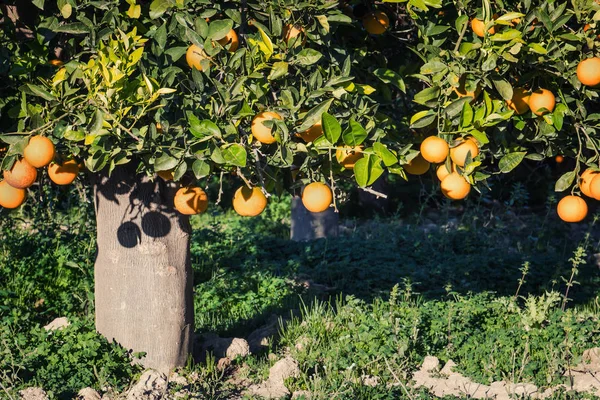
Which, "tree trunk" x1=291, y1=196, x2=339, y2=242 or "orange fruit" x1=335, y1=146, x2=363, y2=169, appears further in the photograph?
"tree trunk" x1=291, y1=196, x2=339, y2=242

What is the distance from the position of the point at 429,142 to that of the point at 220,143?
678 millimetres

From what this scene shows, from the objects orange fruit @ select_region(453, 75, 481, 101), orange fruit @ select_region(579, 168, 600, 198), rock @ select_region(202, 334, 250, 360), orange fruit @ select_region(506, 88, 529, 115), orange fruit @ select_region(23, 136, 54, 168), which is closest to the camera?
orange fruit @ select_region(23, 136, 54, 168)

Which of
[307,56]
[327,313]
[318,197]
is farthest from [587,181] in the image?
[327,313]

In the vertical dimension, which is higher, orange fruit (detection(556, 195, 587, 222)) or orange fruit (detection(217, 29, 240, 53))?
orange fruit (detection(217, 29, 240, 53))

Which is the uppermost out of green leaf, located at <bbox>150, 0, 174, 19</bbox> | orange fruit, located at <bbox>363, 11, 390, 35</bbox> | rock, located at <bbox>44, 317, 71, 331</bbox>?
orange fruit, located at <bbox>363, 11, 390, 35</bbox>

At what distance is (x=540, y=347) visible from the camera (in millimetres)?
3963

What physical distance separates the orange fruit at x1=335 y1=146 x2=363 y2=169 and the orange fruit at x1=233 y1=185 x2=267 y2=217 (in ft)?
0.96

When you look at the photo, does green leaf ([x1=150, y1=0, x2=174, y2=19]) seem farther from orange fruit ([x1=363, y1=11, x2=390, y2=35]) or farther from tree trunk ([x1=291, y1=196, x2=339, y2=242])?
tree trunk ([x1=291, y1=196, x2=339, y2=242])

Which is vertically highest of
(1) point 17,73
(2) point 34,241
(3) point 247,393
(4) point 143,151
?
(1) point 17,73

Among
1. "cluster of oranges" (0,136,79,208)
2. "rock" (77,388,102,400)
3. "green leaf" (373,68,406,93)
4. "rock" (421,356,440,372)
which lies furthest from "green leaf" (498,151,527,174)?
"rock" (77,388,102,400)

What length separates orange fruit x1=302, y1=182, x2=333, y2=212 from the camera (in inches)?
96.6

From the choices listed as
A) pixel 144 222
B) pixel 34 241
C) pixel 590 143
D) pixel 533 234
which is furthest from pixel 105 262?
pixel 533 234

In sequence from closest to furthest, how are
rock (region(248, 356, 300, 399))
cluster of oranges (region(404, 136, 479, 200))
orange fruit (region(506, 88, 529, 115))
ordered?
cluster of oranges (region(404, 136, 479, 200)), orange fruit (region(506, 88, 529, 115)), rock (region(248, 356, 300, 399))

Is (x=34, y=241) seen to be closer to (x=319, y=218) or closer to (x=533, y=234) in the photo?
(x=319, y=218)
